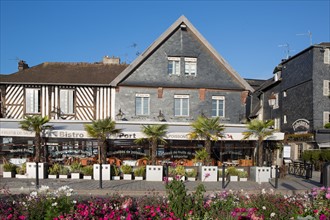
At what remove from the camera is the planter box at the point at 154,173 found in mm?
18000

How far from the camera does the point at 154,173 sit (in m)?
18.0

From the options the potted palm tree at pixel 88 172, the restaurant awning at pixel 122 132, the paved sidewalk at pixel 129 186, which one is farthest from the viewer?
the restaurant awning at pixel 122 132

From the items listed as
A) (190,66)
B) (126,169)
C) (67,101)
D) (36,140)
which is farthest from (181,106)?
(36,140)

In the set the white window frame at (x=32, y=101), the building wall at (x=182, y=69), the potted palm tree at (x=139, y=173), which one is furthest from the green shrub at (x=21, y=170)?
the building wall at (x=182, y=69)

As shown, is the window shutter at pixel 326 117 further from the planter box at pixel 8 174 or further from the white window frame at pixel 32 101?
the planter box at pixel 8 174

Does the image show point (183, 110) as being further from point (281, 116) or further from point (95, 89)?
point (281, 116)

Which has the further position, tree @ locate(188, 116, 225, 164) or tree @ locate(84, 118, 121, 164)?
tree @ locate(188, 116, 225, 164)

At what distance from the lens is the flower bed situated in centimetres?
615

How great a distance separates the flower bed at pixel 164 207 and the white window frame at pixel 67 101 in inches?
622

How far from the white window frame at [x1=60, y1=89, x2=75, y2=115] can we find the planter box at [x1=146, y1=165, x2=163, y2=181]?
792 cm

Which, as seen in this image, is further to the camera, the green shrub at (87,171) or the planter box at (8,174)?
the planter box at (8,174)

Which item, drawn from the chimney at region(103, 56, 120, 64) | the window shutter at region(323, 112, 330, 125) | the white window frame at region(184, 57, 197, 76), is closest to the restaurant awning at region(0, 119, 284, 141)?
the white window frame at region(184, 57, 197, 76)

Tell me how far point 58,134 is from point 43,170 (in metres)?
2.19

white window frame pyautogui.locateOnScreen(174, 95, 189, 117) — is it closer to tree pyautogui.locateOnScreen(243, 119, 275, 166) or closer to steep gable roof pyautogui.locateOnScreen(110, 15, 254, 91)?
steep gable roof pyautogui.locateOnScreen(110, 15, 254, 91)
